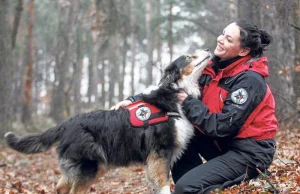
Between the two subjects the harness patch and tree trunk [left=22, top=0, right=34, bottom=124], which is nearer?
the harness patch

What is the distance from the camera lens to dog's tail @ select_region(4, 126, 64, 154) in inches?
219

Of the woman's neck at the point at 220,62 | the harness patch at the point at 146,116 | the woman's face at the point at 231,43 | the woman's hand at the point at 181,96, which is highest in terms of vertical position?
the woman's face at the point at 231,43

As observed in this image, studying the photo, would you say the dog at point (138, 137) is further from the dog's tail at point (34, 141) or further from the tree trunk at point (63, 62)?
the tree trunk at point (63, 62)

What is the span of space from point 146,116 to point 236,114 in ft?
4.17

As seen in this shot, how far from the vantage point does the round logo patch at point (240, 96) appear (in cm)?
445

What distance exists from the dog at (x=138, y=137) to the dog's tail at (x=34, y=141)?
0.15 metres

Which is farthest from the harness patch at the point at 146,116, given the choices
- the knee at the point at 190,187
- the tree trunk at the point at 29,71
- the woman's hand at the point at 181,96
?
the tree trunk at the point at 29,71

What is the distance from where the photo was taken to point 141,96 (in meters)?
5.50

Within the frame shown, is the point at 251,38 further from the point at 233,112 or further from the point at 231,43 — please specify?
the point at 233,112

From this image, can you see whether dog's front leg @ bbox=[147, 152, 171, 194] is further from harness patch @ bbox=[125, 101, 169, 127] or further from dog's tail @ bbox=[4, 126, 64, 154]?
dog's tail @ bbox=[4, 126, 64, 154]

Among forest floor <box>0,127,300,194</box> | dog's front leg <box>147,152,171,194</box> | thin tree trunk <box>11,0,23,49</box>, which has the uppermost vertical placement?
thin tree trunk <box>11,0,23,49</box>

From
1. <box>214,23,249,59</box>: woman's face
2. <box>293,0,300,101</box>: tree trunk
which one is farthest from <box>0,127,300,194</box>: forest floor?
<box>214,23,249,59</box>: woman's face

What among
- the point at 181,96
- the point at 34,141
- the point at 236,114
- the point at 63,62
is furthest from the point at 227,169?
the point at 63,62

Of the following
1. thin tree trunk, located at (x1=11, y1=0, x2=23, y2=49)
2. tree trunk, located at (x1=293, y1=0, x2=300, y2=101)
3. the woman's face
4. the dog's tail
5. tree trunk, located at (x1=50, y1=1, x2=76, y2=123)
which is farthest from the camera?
tree trunk, located at (x1=50, y1=1, x2=76, y2=123)
